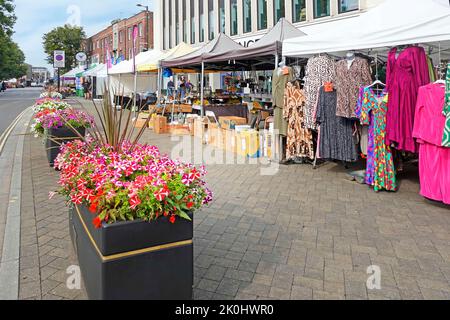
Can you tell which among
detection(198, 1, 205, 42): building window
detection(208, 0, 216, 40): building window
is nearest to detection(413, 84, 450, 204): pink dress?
detection(208, 0, 216, 40): building window

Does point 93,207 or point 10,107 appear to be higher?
point 10,107

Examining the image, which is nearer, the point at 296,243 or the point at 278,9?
the point at 296,243

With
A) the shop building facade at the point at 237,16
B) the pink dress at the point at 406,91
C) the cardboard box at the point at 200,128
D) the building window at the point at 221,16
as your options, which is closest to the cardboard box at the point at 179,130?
the cardboard box at the point at 200,128

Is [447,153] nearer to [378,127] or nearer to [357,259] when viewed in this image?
[378,127]

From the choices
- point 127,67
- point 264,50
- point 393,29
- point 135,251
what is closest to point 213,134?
point 264,50

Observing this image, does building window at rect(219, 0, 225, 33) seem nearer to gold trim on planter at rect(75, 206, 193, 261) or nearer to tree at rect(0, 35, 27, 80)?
gold trim on planter at rect(75, 206, 193, 261)

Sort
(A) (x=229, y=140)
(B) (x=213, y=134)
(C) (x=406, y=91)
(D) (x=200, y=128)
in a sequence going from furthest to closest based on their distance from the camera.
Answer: (D) (x=200, y=128) < (B) (x=213, y=134) < (A) (x=229, y=140) < (C) (x=406, y=91)

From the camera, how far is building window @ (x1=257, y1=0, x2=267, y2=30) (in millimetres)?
20203

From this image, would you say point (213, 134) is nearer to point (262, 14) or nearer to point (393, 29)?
point (393, 29)

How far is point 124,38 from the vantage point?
155 ft

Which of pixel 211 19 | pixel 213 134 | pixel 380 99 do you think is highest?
pixel 211 19

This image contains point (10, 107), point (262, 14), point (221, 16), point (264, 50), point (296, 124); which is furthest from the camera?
point (10, 107)

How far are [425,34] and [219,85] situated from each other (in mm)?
20427

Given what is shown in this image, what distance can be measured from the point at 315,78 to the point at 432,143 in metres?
2.55
